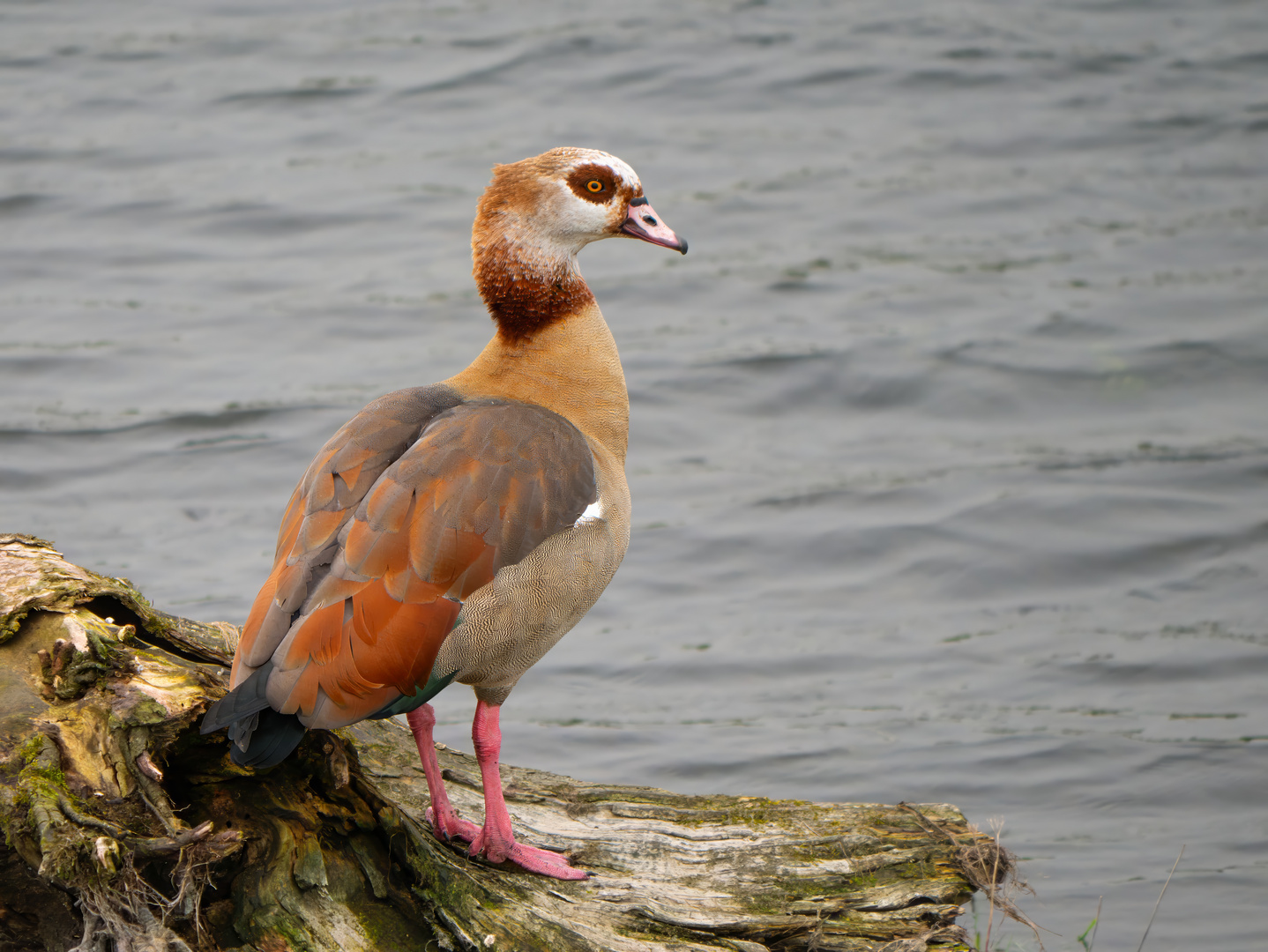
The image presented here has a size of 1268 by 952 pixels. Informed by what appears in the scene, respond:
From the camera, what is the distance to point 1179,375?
10.5 metres

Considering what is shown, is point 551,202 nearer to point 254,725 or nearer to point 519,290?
point 519,290

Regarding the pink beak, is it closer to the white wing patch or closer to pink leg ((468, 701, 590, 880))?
the white wing patch

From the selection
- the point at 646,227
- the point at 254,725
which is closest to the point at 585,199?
the point at 646,227

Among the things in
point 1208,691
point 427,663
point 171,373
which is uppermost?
point 427,663

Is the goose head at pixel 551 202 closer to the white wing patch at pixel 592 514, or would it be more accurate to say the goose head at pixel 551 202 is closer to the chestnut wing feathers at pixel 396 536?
the chestnut wing feathers at pixel 396 536

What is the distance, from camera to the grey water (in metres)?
7.29

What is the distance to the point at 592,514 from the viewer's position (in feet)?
13.5

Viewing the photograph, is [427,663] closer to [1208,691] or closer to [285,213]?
[1208,691]

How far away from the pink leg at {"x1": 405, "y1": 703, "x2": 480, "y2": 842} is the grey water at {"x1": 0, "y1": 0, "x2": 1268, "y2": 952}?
181 centimetres

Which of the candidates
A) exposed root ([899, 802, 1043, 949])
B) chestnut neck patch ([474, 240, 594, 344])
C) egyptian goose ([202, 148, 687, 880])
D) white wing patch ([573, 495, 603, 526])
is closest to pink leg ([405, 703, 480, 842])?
egyptian goose ([202, 148, 687, 880])

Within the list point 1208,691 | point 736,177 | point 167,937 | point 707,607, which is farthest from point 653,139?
point 167,937

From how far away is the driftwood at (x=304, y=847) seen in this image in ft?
10.3

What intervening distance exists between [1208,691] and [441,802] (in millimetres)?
5176

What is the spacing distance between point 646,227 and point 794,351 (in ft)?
19.5
